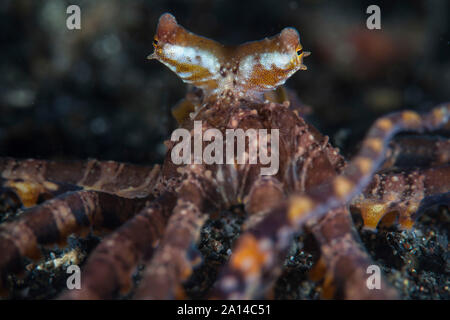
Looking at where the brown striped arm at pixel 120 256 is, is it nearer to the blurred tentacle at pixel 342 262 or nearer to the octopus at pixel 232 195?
the octopus at pixel 232 195

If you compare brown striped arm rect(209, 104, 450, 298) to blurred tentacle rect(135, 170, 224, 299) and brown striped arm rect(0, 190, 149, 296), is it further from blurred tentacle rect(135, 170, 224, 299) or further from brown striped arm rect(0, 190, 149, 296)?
brown striped arm rect(0, 190, 149, 296)

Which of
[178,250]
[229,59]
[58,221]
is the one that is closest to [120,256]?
[178,250]

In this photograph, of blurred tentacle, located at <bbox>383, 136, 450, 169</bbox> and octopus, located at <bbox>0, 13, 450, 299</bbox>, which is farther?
blurred tentacle, located at <bbox>383, 136, 450, 169</bbox>

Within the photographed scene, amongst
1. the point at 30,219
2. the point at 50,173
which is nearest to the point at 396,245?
the point at 30,219

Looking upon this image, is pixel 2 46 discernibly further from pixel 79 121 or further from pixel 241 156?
pixel 241 156

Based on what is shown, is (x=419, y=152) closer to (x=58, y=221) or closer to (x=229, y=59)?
(x=229, y=59)

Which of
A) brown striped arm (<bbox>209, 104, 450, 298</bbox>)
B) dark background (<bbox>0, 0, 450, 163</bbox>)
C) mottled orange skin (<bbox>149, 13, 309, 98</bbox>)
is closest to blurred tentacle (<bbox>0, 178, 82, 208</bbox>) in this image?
dark background (<bbox>0, 0, 450, 163</bbox>)
